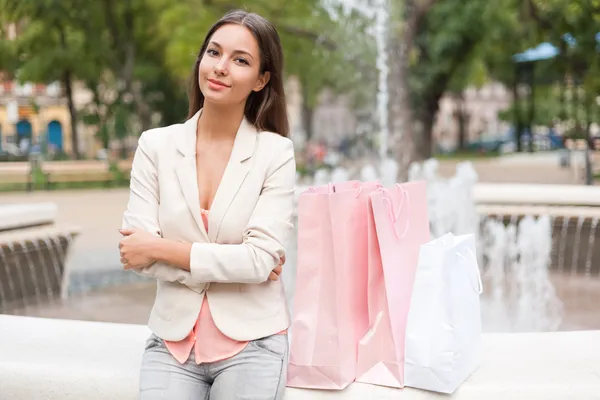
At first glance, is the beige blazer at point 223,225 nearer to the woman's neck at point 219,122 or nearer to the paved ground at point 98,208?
the woman's neck at point 219,122

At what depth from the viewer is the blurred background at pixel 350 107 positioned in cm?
606

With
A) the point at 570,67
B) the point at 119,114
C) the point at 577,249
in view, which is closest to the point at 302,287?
the point at 577,249

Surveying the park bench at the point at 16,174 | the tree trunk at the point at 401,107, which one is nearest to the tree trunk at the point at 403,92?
the tree trunk at the point at 401,107

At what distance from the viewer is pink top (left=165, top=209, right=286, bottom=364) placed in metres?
1.99

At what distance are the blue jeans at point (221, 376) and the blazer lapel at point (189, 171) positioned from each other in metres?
0.32

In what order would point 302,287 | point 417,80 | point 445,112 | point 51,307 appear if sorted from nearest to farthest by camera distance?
1. point 302,287
2. point 51,307
3. point 417,80
4. point 445,112

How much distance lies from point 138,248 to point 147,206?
14cm

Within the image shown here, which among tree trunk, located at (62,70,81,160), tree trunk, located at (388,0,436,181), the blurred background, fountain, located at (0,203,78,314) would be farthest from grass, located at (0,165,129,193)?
fountain, located at (0,203,78,314)

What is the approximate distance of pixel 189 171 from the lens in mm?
2086

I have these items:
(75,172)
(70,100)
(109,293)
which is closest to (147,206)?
(109,293)

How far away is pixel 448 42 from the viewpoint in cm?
2312

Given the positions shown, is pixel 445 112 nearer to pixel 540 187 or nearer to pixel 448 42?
pixel 448 42

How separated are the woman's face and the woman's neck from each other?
1.7 inches

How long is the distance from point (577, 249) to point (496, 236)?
0.69 m
